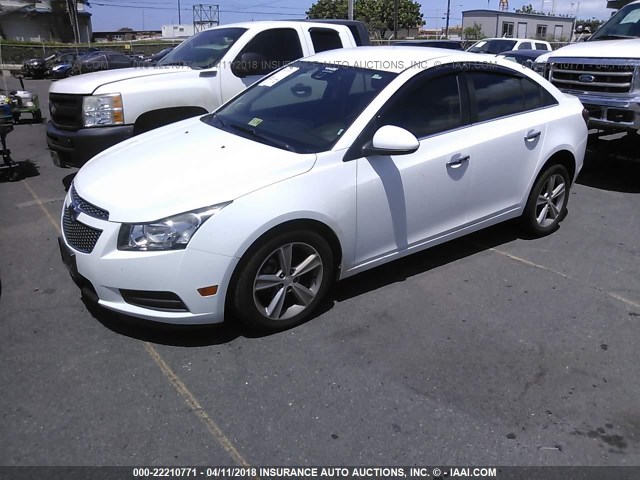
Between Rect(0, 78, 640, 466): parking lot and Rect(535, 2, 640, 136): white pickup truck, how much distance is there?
2816 millimetres

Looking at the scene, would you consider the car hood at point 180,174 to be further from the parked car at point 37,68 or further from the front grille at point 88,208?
the parked car at point 37,68

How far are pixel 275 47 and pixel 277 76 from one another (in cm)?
235

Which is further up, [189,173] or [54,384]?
[189,173]

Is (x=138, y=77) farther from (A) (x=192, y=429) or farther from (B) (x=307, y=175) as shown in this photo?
(A) (x=192, y=429)

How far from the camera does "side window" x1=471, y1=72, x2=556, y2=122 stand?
14.1 ft

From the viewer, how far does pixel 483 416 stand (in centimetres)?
280

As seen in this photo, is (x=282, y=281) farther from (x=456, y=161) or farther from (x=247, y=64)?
(x=247, y=64)

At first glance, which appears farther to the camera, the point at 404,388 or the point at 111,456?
the point at 404,388

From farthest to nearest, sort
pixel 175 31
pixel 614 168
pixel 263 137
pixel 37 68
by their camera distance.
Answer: pixel 175 31, pixel 37 68, pixel 614 168, pixel 263 137

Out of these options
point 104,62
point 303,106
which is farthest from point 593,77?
point 104,62

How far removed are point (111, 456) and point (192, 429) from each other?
1.26 ft

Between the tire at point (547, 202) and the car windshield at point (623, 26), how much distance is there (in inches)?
164

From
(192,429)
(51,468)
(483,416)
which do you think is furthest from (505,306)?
(51,468)

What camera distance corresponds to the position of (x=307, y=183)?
334 centimetres
